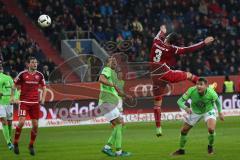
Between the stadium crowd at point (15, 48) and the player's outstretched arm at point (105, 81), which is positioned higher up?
the stadium crowd at point (15, 48)

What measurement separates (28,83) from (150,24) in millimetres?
20511

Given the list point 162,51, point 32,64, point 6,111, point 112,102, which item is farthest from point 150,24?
point 112,102

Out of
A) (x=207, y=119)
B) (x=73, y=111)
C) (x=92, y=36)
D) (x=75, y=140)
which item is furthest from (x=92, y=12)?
(x=207, y=119)

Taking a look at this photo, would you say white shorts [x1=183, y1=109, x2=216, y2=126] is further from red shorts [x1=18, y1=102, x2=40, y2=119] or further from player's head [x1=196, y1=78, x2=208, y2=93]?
red shorts [x1=18, y1=102, x2=40, y2=119]

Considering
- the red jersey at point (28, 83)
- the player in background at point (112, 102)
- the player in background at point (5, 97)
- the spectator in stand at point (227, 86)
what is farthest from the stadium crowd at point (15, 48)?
the player in background at point (112, 102)

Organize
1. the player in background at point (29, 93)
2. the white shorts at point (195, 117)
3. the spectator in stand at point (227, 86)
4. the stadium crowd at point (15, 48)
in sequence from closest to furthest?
the white shorts at point (195, 117)
the player in background at point (29, 93)
the stadium crowd at point (15, 48)
the spectator in stand at point (227, 86)

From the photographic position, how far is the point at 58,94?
31.2m

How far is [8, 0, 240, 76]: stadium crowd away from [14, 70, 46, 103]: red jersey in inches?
626

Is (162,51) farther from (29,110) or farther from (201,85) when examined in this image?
(29,110)

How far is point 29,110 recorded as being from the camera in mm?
17531

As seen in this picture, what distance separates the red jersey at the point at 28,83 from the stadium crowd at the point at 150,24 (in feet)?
52.1

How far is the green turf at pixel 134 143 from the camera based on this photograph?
16.6m

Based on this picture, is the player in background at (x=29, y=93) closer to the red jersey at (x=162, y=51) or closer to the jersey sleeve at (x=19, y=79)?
the jersey sleeve at (x=19, y=79)

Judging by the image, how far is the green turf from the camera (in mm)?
16562
